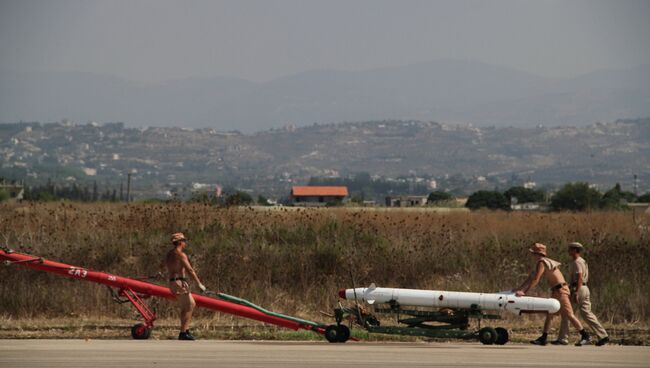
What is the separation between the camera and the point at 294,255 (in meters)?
26.9

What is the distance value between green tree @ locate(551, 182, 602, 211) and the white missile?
52.8m

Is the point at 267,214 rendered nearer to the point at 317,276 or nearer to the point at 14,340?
the point at 317,276

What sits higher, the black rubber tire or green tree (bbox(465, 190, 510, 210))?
green tree (bbox(465, 190, 510, 210))

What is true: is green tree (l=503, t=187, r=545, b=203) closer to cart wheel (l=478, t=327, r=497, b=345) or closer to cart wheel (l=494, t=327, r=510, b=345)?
cart wheel (l=494, t=327, r=510, b=345)

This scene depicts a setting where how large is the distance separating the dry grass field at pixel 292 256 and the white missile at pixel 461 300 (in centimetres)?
461

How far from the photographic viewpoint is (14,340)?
64.0ft

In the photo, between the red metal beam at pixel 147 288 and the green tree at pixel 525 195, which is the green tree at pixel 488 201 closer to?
the green tree at pixel 525 195

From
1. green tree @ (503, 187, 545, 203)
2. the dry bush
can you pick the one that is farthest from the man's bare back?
green tree @ (503, 187, 545, 203)

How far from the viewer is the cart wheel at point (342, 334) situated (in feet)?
62.6

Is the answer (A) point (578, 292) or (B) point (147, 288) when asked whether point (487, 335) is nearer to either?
(A) point (578, 292)

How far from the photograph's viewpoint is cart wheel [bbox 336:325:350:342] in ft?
62.6

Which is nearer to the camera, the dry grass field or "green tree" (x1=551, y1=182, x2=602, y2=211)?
the dry grass field

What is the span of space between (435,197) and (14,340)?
84.4m

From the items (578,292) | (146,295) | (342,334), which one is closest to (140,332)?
(146,295)
